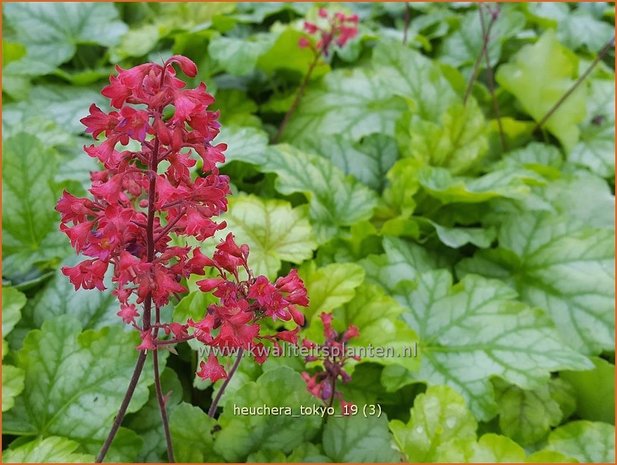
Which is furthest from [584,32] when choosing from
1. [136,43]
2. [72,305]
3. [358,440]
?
[72,305]

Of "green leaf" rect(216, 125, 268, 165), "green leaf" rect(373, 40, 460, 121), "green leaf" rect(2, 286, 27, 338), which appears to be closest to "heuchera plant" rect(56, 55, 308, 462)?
"green leaf" rect(2, 286, 27, 338)

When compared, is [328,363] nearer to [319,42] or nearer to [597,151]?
[319,42]

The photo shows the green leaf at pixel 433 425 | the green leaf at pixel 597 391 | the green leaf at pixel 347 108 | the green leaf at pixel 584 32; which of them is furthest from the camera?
the green leaf at pixel 584 32

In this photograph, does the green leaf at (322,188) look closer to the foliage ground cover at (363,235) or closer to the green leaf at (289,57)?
the foliage ground cover at (363,235)

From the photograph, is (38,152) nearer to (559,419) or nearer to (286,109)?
(286,109)

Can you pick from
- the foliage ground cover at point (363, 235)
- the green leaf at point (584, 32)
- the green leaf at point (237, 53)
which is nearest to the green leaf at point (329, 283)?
the foliage ground cover at point (363, 235)

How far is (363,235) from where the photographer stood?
5.20ft

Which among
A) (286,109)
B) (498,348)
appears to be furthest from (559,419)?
(286,109)

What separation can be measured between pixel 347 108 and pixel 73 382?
1151 mm

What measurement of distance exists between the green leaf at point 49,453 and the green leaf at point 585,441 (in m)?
0.93

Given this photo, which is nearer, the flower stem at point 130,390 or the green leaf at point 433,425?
the flower stem at point 130,390

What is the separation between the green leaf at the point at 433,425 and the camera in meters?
1.21

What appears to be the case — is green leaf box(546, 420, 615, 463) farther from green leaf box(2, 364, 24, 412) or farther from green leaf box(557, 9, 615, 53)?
green leaf box(557, 9, 615, 53)

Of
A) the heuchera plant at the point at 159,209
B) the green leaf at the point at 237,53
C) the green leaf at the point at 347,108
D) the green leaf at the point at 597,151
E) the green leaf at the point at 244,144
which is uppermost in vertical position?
the heuchera plant at the point at 159,209
